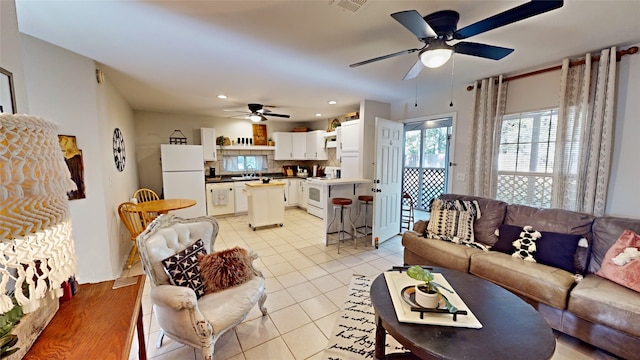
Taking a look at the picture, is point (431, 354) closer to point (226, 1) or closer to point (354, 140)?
point (226, 1)

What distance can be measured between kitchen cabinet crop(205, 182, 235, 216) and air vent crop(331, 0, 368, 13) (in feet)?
15.9

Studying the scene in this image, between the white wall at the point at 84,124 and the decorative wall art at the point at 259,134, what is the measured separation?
3.87 metres

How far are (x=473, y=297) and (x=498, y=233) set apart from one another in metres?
1.43

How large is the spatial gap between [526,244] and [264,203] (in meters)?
4.02

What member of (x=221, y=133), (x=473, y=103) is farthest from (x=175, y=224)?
(x=221, y=133)

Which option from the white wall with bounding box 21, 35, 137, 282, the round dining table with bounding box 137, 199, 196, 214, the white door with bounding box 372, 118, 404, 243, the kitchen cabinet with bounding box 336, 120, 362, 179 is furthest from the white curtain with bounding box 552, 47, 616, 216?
the white wall with bounding box 21, 35, 137, 282

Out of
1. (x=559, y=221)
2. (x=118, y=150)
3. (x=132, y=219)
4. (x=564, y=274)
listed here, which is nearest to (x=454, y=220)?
(x=559, y=221)

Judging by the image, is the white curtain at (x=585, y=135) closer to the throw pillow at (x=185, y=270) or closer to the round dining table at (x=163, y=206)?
the throw pillow at (x=185, y=270)

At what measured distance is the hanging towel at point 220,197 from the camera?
18.3 ft

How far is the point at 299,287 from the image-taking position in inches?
109

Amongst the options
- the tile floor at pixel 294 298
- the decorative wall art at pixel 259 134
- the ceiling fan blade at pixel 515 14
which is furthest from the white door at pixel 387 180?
the decorative wall art at pixel 259 134

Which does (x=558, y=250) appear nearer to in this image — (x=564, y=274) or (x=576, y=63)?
(x=564, y=274)

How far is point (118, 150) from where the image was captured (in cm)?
341

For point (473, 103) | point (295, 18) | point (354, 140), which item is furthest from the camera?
point (354, 140)
